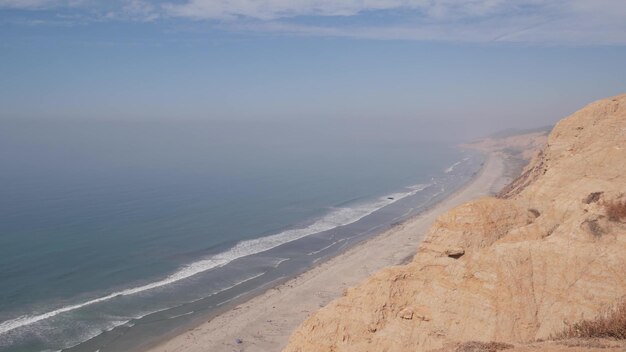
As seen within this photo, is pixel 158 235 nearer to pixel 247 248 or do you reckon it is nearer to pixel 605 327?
pixel 247 248

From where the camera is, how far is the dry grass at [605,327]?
11.0 meters

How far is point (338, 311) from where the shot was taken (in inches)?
642

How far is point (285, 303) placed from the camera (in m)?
36.1

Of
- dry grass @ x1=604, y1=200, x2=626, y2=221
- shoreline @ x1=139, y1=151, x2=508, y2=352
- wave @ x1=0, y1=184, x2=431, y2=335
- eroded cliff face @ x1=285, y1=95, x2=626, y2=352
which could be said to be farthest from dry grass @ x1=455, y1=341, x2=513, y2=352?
wave @ x1=0, y1=184, x2=431, y2=335

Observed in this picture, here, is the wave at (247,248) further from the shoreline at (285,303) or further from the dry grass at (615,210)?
the dry grass at (615,210)

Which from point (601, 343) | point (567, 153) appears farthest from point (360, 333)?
point (567, 153)

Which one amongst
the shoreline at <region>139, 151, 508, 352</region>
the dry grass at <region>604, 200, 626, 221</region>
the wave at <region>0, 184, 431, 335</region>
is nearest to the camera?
the dry grass at <region>604, 200, 626, 221</region>

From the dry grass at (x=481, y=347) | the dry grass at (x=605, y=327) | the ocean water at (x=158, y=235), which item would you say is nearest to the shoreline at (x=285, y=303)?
the ocean water at (x=158, y=235)

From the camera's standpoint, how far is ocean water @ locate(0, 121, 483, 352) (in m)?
34.5

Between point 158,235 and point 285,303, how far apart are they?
980 inches

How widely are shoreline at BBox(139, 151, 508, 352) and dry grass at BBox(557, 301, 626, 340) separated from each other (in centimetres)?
2032

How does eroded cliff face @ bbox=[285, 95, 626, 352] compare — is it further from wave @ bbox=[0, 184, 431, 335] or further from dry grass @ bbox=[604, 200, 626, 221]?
wave @ bbox=[0, 184, 431, 335]

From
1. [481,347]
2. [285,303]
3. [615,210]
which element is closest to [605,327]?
[481,347]

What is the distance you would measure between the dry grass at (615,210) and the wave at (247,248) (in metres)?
34.3
